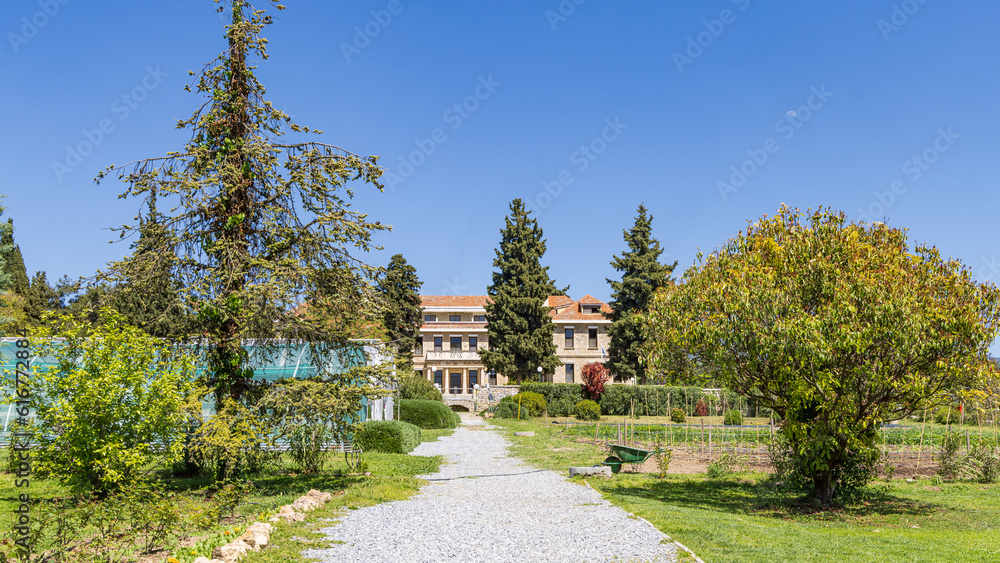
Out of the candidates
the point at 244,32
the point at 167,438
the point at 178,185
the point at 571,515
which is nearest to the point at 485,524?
the point at 571,515

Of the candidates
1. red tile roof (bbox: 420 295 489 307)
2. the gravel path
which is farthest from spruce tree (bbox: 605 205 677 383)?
the gravel path

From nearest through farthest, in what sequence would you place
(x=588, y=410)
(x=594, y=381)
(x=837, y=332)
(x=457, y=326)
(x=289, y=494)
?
(x=837, y=332)
(x=289, y=494)
(x=588, y=410)
(x=594, y=381)
(x=457, y=326)

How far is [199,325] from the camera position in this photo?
13375 mm

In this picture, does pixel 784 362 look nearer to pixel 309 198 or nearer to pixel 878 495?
pixel 878 495

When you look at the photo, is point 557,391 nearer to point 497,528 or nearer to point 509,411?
point 509,411

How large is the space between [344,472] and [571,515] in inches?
268

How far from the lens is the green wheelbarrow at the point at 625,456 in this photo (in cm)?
1669

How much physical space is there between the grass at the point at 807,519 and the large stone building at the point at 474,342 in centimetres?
4007

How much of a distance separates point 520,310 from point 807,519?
36.5m

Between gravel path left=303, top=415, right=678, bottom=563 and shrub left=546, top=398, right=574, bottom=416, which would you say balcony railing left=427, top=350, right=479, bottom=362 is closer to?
shrub left=546, top=398, right=574, bottom=416

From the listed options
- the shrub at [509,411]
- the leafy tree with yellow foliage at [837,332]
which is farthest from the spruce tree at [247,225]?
the shrub at [509,411]

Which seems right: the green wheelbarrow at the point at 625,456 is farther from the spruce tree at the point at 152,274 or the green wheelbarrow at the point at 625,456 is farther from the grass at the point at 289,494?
the spruce tree at the point at 152,274

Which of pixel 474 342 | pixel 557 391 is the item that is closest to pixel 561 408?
pixel 557 391

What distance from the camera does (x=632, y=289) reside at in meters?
49.4
